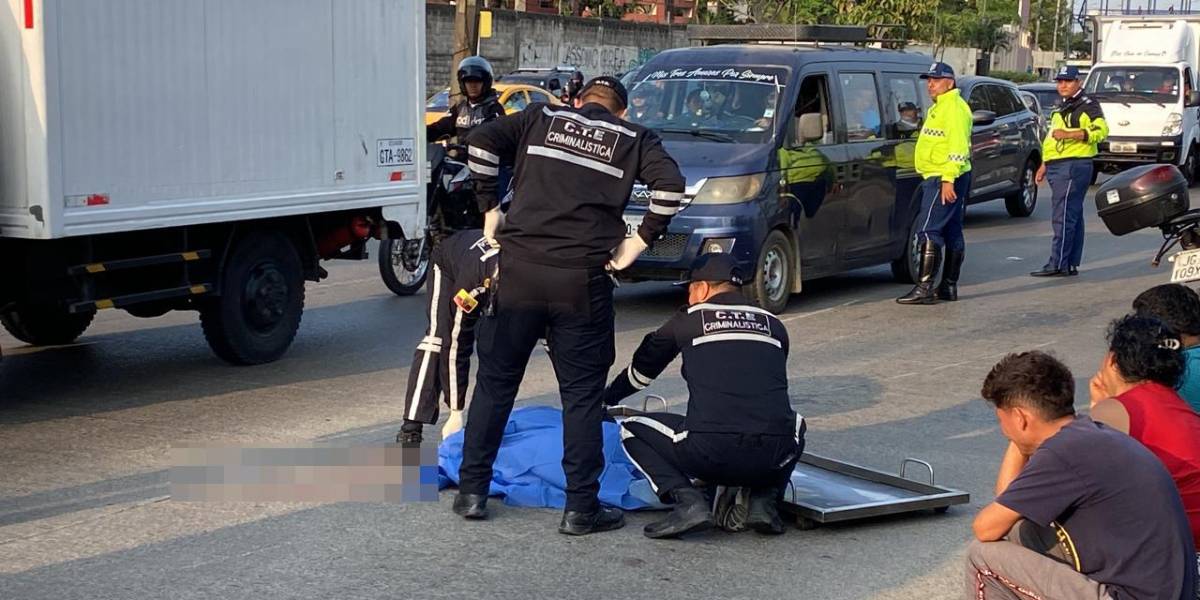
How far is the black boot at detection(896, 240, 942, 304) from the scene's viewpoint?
40.2ft

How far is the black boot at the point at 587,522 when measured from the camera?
19.5ft

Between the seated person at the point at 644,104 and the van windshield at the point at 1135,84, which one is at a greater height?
the seated person at the point at 644,104

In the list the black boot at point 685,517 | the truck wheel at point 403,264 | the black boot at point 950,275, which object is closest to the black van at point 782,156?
the black boot at point 950,275

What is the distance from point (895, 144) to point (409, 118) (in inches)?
186

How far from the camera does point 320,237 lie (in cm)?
1009

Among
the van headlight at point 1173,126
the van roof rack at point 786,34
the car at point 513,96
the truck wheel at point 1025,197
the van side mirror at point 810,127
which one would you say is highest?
the van roof rack at point 786,34

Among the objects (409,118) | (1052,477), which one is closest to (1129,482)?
(1052,477)

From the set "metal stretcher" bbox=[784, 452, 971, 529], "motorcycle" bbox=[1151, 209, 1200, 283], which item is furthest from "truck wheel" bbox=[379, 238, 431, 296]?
"metal stretcher" bbox=[784, 452, 971, 529]

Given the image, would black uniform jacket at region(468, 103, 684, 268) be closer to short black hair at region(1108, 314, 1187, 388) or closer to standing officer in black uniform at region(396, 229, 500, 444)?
standing officer in black uniform at region(396, 229, 500, 444)

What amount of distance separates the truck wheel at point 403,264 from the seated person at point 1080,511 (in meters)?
8.15

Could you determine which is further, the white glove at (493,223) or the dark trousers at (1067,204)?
the dark trousers at (1067,204)

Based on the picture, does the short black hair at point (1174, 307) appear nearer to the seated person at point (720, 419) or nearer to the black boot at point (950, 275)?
the seated person at point (720, 419)

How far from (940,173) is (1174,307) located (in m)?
6.75

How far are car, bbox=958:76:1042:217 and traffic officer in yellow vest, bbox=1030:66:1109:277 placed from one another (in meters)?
2.79
